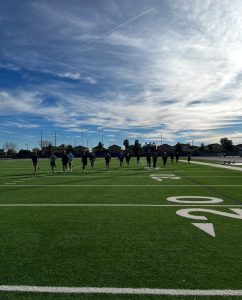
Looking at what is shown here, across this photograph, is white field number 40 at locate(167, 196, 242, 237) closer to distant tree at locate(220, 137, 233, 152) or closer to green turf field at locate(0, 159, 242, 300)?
green turf field at locate(0, 159, 242, 300)

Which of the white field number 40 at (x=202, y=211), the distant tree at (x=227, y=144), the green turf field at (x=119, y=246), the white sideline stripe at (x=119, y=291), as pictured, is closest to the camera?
the white sideline stripe at (x=119, y=291)

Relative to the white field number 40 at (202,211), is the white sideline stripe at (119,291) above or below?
below

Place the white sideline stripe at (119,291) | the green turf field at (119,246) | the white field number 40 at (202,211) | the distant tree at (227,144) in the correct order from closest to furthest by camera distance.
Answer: the white sideline stripe at (119,291) → the green turf field at (119,246) → the white field number 40 at (202,211) → the distant tree at (227,144)

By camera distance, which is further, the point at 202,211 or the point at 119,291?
the point at 202,211

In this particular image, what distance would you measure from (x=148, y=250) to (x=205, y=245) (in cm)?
89

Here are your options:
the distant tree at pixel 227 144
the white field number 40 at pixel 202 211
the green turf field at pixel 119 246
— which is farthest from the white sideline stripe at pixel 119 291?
the distant tree at pixel 227 144

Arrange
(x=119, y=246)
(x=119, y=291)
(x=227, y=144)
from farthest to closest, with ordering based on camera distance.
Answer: (x=227, y=144) < (x=119, y=246) < (x=119, y=291)

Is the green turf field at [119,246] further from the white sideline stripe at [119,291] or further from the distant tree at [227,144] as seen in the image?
the distant tree at [227,144]

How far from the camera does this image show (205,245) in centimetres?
488

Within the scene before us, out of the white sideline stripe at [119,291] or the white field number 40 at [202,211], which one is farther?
the white field number 40 at [202,211]

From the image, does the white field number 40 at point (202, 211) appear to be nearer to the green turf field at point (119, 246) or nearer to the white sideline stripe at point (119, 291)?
the green turf field at point (119, 246)

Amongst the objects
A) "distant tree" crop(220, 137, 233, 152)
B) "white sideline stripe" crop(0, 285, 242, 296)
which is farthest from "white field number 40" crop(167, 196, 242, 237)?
"distant tree" crop(220, 137, 233, 152)

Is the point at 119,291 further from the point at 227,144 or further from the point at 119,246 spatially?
the point at 227,144

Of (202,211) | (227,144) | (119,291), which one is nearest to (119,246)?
(119,291)
